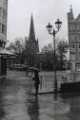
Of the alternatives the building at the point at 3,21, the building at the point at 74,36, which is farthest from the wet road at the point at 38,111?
the building at the point at 74,36

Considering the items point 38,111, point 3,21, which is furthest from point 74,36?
point 38,111

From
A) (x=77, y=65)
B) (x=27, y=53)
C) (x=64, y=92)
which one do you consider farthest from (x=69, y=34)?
(x=64, y=92)

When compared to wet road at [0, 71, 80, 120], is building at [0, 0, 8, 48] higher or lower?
higher

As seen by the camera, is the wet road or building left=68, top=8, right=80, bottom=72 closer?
the wet road

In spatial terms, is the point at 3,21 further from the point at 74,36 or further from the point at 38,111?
the point at 74,36

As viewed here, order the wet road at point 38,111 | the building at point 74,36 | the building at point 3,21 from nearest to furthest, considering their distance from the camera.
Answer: the wet road at point 38,111
the building at point 3,21
the building at point 74,36

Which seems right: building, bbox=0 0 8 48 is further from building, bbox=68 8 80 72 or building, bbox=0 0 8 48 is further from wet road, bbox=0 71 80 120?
building, bbox=68 8 80 72

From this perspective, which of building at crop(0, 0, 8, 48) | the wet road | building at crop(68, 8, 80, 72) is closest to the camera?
the wet road

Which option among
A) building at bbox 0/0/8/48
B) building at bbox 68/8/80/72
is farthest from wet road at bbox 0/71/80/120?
building at bbox 68/8/80/72

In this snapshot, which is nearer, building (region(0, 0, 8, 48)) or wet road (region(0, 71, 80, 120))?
wet road (region(0, 71, 80, 120))

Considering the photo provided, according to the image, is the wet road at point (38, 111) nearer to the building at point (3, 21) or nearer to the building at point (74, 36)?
the building at point (3, 21)

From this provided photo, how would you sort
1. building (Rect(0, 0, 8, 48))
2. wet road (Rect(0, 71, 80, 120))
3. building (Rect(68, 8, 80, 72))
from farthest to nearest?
building (Rect(68, 8, 80, 72))
building (Rect(0, 0, 8, 48))
wet road (Rect(0, 71, 80, 120))

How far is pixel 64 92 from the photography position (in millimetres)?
15008

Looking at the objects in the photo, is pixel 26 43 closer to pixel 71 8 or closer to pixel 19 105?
pixel 71 8
